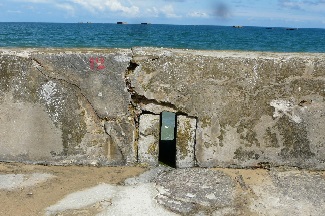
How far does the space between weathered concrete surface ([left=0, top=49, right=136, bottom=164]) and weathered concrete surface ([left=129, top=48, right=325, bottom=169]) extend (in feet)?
0.72

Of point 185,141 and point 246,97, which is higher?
point 246,97

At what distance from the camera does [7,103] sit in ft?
10.9

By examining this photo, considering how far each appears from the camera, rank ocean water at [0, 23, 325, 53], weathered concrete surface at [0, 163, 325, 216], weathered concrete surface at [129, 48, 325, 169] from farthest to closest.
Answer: ocean water at [0, 23, 325, 53] → weathered concrete surface at [129, 48, 325, 169] → weathered concrete surface at [0, 163, 325, 216]

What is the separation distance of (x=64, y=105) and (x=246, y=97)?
152cm

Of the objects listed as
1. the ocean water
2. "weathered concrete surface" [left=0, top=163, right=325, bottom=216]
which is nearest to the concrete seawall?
"weathered concrete surface" [left=0, top=163, right=325, bottom=216]

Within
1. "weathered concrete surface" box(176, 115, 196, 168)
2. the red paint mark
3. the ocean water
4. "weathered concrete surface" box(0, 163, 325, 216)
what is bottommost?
"weathered concrete surface" box(0, 163, 325, 216)

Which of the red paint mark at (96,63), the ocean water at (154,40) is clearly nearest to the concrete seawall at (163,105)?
the red paint mark at (96,63)

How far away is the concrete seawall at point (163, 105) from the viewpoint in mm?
3252

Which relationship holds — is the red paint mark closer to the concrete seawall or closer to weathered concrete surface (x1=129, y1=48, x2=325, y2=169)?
the concrete seawall

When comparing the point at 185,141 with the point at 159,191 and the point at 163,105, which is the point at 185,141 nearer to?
the point at 163,105

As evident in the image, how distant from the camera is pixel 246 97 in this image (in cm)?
328

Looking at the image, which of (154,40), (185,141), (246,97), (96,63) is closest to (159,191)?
(185,141)

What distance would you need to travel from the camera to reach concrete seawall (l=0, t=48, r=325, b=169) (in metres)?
3.25

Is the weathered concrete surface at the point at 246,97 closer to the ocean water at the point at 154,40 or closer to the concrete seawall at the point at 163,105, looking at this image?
the concrete seawall at the point at 163,105
